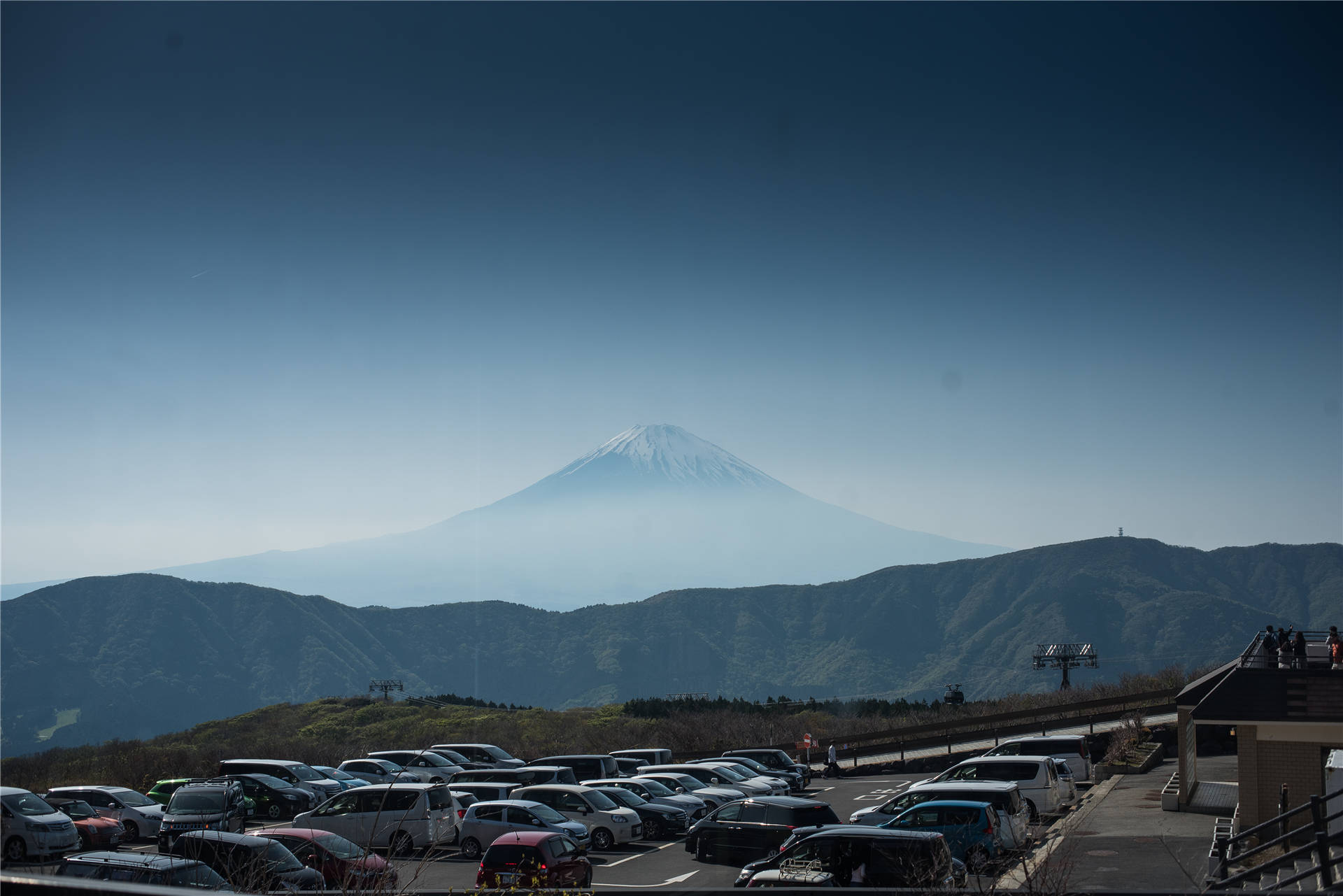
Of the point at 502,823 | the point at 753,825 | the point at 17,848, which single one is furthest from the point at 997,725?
the point at 17,848

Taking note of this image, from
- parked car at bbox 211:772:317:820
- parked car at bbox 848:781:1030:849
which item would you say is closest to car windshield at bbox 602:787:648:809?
parked car at bbox 848:781:1030:849

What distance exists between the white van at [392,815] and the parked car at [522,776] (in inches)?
201

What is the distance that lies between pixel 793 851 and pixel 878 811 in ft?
19.1

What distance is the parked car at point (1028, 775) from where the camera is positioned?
78.4 ft

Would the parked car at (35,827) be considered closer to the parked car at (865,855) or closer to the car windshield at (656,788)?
the car windshield at (656,788)

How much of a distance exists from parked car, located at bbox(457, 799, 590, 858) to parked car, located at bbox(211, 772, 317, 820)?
20.8ft

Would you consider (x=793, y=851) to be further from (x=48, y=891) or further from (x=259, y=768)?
(x=259, y=768)

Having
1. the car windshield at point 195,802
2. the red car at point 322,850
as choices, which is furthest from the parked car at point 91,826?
the red car at point 322,850

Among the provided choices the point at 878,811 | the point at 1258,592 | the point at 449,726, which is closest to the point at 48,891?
the point at 878,811

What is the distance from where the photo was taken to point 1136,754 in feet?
109

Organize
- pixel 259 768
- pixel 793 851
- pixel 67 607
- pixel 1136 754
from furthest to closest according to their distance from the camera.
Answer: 1. pixel 67 607
2. pixel 1136 754
3. pixel 259 768
4. pixel 793 851

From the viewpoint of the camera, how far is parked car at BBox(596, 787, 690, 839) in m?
24.5

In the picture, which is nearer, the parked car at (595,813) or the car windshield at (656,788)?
the parked car at (595,813)

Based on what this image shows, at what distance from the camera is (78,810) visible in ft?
78.4
